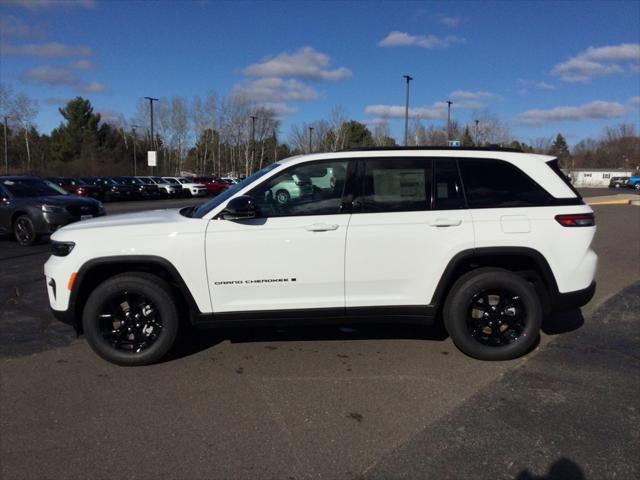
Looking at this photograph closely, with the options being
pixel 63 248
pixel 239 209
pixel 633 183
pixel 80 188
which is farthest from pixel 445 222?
pixel 633 183

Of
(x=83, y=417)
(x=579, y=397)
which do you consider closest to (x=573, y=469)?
(x=579, y=397)

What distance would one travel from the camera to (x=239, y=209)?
4.20 metres

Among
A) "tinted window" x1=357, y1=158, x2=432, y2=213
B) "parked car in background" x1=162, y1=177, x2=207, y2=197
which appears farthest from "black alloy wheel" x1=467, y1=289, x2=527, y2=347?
"parked car in background" x1=162, y1=177, x2=207, y2=197

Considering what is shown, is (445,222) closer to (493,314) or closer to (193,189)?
(493,314)

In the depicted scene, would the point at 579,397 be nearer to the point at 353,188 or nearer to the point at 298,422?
the point at 298,422

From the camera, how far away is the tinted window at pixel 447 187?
4.48 meters

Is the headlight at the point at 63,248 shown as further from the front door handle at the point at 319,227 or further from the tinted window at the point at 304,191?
the front door handle at the point at 319,227

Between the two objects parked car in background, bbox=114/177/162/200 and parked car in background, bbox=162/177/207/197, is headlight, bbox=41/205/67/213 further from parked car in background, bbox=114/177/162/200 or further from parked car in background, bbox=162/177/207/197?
parked car in background, bbox=162/177/207/197

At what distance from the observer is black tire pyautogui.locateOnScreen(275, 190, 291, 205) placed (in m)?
4.43

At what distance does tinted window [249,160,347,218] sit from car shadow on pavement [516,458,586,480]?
2369mm

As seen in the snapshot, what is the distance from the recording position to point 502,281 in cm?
446

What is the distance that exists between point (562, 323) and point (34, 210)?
10.8 m

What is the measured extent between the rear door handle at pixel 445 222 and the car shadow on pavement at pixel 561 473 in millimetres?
1973

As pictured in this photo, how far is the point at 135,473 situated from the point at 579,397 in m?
3.09
